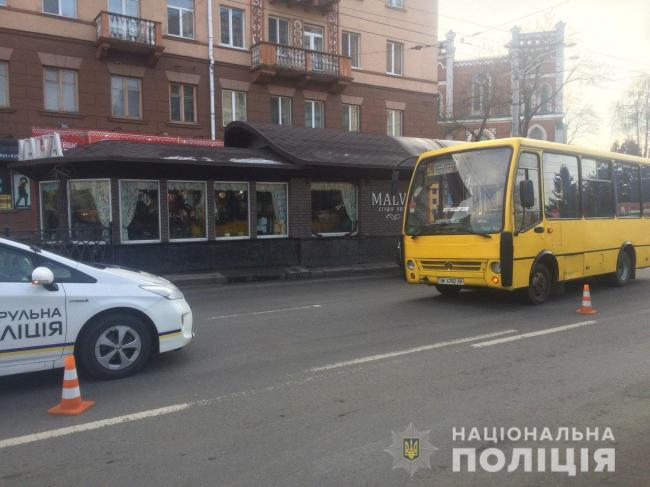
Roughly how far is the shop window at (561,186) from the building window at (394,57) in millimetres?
20030

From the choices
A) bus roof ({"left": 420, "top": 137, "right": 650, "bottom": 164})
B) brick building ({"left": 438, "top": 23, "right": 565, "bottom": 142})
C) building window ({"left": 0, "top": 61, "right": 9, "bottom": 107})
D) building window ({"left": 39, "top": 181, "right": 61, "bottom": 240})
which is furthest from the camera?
brick building ({"left": 438, "top": 23, "right": 565, "bottom": 142})

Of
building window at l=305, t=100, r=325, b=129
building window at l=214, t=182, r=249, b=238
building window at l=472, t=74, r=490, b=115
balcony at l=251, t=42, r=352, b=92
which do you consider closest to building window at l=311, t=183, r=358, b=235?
building window at l=214, t=182, r=249, b=238

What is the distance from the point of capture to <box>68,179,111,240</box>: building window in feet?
47.5

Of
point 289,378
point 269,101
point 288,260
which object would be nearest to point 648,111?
point 269,101

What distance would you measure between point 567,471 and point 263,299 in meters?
8.25

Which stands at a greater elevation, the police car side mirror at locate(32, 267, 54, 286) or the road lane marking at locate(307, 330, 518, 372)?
the police car side mirror at locate(32, 267, 54, 286)

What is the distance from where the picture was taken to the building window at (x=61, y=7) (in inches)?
801

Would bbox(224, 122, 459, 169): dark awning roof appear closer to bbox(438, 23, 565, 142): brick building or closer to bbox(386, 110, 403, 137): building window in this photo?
bbox(386, 110, 403, 137): building window

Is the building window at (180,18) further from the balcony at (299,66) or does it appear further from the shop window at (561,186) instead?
the shop window at (561,186)

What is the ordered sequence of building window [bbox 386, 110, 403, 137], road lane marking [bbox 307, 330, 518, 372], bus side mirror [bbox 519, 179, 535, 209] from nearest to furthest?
road lane marking [bbox 307, 330, 518, 372] → bus side mirror [bbox 519, 179, 535, 209] → building window [bbox 386, 110, 403, 137]

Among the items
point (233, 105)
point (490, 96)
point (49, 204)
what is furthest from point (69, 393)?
point (490, 96)

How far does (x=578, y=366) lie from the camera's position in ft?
19.6

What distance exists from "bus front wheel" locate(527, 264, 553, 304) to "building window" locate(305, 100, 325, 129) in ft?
59.3

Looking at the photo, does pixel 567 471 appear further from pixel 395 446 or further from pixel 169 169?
pixel 169 169
